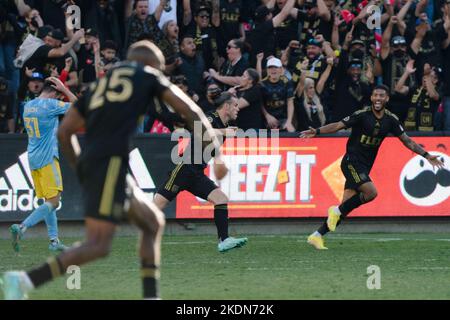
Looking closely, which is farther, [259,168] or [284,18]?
[284,18]

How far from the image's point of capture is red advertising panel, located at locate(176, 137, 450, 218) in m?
18.5

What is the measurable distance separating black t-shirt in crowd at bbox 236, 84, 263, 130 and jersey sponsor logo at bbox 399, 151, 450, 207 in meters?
2.63

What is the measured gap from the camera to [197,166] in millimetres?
15641

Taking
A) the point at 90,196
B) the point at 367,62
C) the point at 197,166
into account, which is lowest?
the point at 90,196

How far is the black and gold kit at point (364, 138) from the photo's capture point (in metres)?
16.4

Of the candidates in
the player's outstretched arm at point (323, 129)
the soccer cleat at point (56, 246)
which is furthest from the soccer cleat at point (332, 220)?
the soccer cleat at point (56, 246)

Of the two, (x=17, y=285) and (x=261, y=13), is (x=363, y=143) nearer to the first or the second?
(x=261, y=13)

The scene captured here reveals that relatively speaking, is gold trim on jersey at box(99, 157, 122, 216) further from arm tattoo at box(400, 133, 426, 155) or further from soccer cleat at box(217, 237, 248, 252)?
arm tattoo at box(400, 133, 426, 155)

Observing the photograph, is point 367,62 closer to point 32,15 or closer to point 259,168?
point 259,168

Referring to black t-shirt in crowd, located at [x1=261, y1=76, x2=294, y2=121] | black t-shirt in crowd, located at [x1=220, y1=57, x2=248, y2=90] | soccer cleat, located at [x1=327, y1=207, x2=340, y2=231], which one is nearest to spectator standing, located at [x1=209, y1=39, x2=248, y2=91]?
black t-shirt in crowd, located at [x1=220, y1=57, x2=248, y2=90]

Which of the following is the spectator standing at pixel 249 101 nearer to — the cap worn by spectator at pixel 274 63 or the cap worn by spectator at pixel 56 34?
the cap worn by spectator at pixel 274 63

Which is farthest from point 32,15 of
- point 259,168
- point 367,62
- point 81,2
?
point 367,62

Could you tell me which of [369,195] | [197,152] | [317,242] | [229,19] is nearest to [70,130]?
[197,152]
